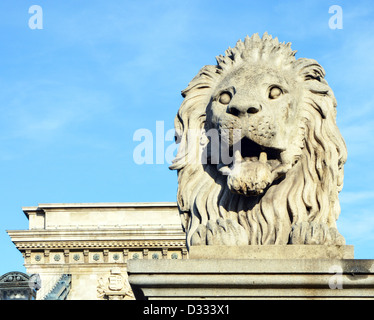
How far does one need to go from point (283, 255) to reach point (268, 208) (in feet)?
2.00

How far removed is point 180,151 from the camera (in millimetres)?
8398

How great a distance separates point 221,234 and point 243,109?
90 cm

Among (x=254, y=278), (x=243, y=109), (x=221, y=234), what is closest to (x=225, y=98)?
(x=243, y=109)

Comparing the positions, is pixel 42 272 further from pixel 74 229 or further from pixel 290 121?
pixel 290 121

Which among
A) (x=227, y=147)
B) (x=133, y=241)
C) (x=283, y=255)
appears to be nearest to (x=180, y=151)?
(x=227, y=147)

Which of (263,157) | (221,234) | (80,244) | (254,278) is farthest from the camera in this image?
(80,244)

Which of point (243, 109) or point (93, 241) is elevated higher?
point (93, 241)

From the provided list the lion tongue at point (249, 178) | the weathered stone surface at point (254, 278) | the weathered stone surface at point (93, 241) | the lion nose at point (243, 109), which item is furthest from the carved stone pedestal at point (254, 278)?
the weathered stone surface at point (93, 241)

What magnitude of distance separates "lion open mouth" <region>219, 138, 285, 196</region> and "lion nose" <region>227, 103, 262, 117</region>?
0.63 feet

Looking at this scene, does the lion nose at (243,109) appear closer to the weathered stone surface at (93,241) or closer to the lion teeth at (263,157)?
the lion teeth at (263,157)

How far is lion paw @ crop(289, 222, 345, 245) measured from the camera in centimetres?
769

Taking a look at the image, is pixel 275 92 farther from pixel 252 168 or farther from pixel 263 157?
pixel 252 168

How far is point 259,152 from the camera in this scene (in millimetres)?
8188
